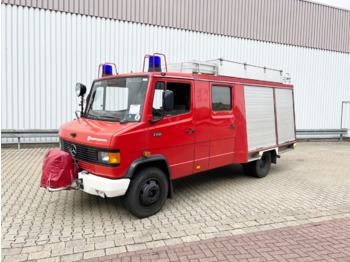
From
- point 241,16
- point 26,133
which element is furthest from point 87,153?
point 241,16

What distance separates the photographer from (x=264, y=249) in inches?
148

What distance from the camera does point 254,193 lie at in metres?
6.14

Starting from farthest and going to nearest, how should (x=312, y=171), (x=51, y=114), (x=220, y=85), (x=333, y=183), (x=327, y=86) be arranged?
(x=327, y=86) → (x=51, y=114) → (x=312, y=171) → (x=333, y=183) → (x=220, y=85)

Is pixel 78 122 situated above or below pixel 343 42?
below

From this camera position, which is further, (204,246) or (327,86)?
(327,86)

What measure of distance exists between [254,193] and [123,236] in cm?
328

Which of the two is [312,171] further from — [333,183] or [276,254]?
[276,254]

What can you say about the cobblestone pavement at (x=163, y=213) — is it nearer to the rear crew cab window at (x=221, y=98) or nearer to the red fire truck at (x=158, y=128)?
the red fire truck at (x=158, y=128)

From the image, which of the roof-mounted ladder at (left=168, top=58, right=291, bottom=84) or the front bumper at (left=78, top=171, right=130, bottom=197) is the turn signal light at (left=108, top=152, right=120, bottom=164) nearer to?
the front bumper at (left=78, top=171, right=130, bottom=197)

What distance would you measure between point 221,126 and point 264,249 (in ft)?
9.23

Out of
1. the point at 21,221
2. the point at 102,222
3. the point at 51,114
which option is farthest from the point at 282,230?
the point at 51,114

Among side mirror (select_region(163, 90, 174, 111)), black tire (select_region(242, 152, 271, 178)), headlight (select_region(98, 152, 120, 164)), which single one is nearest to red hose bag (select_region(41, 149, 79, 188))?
headlight (select_region(98, 152, 120, 164))

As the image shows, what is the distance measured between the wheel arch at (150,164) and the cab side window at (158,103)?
2.25 ft

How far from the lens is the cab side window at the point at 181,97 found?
16.5ft
